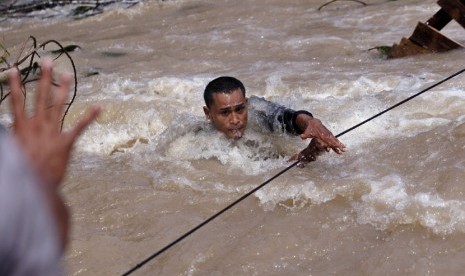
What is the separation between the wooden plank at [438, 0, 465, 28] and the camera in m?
6.32

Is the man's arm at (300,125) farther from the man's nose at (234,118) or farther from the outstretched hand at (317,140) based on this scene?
the man's nose at (234,118)

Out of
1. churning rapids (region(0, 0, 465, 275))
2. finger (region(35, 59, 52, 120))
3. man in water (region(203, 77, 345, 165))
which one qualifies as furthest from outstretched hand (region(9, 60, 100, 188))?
man in water (region(203, 77, 345, 165))

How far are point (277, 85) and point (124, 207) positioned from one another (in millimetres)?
2795

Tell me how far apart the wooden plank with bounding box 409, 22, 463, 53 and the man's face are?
2696 millimetres

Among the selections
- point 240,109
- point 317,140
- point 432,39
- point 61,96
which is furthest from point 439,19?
point 61,96

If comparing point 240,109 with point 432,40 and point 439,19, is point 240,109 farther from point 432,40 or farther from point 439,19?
point 439,19

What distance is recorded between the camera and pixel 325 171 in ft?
13.4

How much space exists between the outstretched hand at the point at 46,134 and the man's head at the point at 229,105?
11.1ft

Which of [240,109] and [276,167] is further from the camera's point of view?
[240,109]

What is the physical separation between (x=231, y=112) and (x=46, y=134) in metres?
3.55

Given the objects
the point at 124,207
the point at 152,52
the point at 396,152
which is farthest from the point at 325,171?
the point at 152,52

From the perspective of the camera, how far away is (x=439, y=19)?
261 inches

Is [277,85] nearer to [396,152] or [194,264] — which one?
[396,152]

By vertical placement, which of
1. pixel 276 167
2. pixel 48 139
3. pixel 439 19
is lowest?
pixel 439 19
